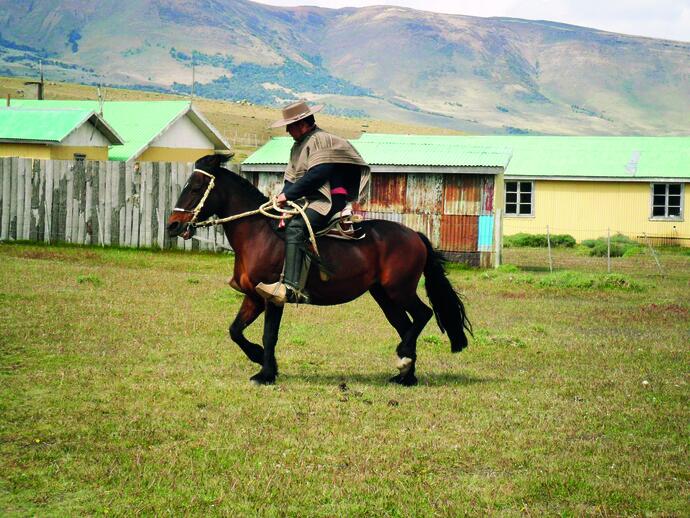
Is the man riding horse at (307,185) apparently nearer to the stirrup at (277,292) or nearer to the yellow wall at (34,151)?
the stirrup at (277,292)

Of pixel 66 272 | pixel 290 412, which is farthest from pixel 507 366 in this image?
pixel 66 272

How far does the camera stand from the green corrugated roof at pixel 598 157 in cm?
4125

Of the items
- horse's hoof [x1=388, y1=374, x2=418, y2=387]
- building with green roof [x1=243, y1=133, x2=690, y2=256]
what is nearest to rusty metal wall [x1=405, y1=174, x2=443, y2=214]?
building with green roof [x1=243, y1=133, x2=690, y2=256]

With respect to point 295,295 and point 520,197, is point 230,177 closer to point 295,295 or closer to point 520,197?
point 295,295

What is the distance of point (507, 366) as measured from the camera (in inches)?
504

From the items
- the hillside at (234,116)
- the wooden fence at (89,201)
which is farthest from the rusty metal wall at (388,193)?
the hillside at (234,116)

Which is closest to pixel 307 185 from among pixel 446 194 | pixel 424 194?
pixel 446 194

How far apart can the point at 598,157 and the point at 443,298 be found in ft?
109

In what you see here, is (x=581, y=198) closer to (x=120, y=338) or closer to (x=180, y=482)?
(x=120, y=338)

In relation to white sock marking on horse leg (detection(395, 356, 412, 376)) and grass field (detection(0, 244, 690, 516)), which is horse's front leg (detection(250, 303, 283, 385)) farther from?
white sock marking on horse leg (detection(395, 356, 412, 376))

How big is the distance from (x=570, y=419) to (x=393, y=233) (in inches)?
119

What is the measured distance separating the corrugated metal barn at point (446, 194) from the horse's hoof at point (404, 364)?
56.3ft

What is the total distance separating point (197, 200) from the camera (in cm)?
1109

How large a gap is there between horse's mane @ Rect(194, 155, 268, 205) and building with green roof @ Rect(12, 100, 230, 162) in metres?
27.5
